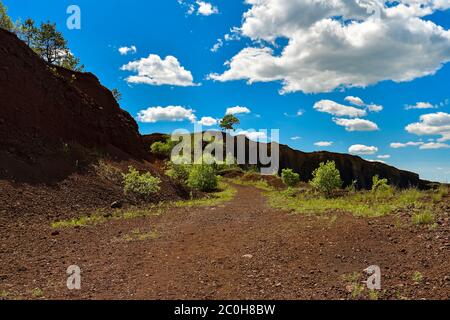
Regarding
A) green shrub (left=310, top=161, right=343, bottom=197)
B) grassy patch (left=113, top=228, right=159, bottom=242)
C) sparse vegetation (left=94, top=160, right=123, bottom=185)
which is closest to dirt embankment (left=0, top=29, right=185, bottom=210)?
sparse vegetation (left=94, top=160, right=123, bottom=185)

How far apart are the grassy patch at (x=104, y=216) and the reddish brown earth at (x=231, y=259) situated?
1.96 ft

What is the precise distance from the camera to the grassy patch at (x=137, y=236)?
9945 mm

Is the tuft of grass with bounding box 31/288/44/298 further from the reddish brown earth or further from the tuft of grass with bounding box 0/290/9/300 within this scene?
the tuft of grass with bounding box 0/290/9/300

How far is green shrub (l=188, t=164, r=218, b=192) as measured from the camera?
29609 millimetres

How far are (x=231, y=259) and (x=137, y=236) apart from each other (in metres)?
3.83

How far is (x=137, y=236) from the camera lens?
10367 mm

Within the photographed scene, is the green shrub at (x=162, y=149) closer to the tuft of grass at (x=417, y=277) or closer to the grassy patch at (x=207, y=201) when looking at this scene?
the grassy patch at (x=207, y=201)

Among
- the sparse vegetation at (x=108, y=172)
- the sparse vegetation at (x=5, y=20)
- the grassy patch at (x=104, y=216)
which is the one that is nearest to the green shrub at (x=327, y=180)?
the grassy patch at (x=104, y=216)

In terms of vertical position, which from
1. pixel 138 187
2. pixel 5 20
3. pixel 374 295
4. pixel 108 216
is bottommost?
pixel 374 295

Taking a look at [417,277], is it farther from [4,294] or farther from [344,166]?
[344,166]

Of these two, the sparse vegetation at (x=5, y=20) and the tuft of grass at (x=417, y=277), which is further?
Result: the sparse vegetation at (x=5, y=20)

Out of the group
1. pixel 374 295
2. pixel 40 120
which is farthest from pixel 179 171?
pixel 374 295

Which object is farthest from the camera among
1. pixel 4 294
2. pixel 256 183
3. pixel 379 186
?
pixel 256 183

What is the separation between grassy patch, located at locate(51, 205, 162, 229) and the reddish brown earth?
597 millimetres
